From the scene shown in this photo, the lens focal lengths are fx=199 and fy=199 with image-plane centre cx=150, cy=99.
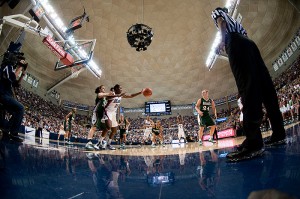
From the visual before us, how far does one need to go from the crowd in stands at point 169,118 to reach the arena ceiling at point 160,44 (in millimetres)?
2973

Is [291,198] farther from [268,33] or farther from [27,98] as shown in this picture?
[268,33]

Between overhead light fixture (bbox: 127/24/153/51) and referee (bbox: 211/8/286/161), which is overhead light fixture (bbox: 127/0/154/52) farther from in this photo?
referee (bbox: 211/8/286/161)

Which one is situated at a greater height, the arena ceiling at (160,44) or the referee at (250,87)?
the arena ceiling at (160,44)

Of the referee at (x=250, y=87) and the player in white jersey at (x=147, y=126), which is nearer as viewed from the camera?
the referee at (x=250, y=87)

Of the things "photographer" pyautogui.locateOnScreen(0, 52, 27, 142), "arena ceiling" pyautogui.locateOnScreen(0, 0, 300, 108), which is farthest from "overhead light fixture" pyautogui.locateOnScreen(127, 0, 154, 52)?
"arena ceiling" pyautogui.locateOnScreen(0, 0, 300, 108)

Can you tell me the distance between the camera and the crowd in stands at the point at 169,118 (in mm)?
13095

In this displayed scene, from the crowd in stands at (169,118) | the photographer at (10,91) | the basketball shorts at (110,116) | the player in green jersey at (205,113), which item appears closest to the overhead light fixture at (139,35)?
the player in green jersey at (205,113)

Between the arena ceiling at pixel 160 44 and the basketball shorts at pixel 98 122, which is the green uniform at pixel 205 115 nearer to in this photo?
the basketball shorts at pixel 98 122

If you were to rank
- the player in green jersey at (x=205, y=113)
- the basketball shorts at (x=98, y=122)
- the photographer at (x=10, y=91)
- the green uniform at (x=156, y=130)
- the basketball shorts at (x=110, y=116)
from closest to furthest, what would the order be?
the photographer at (x=10, y=91), the basketball shorts at (x=110, y=116), the basketball shorts at (x=98, y=122), the player in green jersey at (x=205, y=113), the green uniform at (x=156, y=130)

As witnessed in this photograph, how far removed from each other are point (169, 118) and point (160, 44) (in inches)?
493

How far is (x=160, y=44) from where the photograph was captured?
2764 cm

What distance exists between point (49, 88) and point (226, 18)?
28678 millimetres

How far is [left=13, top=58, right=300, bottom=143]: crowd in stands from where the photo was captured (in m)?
13.1

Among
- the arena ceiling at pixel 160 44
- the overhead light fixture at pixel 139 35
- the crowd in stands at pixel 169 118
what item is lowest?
the crowd in stands at pixel 169 118
